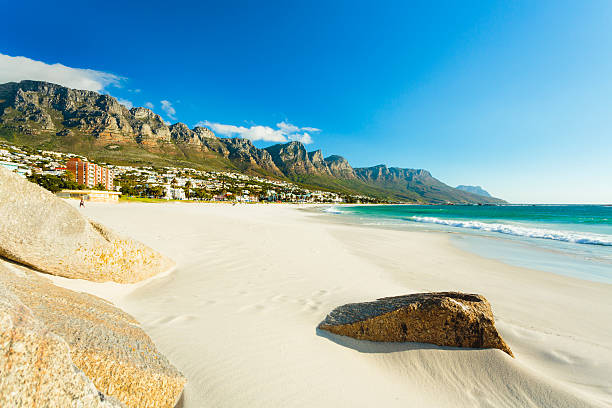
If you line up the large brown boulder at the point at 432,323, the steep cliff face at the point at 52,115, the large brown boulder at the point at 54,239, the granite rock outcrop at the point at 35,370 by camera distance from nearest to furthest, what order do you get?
the granite rock outcrop at the point at 35,370 < the large brown boulder at the point at 432,323 < the large brown boulder at the point at 54,239 < the steep cliff face at the point at 52,115

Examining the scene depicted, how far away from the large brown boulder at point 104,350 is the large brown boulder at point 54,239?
127cm

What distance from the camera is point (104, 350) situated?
1992mm

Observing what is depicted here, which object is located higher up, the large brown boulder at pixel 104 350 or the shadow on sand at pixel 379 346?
the large brown boulder at pixel 104 350

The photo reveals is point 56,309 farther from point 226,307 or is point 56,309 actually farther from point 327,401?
point 327,401

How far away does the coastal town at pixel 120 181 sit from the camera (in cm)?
6525

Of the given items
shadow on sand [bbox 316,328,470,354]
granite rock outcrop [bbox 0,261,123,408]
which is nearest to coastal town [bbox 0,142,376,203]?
granite rock outcrop [bbox 0,261,123,408]

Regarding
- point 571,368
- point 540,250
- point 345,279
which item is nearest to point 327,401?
point 571,368

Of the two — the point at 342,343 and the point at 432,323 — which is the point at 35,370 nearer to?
the point at 342,343

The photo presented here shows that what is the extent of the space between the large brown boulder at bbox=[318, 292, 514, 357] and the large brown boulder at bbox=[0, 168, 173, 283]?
4.76 metres

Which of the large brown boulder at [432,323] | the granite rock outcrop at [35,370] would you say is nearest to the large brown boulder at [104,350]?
the granite rock outcrop at [35,370]

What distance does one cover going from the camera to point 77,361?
1.77m

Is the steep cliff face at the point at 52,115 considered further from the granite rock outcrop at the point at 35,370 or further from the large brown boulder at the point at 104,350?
the granite rock outcrop at the point at 35,370

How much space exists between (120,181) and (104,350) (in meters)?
124

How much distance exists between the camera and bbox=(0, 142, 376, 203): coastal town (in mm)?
65250
